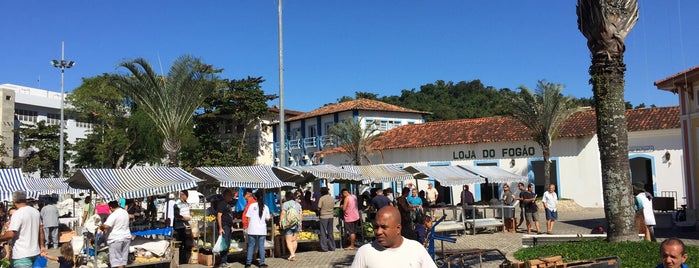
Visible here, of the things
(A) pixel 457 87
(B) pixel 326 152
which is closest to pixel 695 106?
(B) pixel 326 152

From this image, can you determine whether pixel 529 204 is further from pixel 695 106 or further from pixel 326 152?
pixel 326 152

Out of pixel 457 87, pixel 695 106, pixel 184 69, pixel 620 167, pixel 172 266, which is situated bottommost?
pixel 172 266

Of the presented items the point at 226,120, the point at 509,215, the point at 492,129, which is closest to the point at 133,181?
the point at 509,215

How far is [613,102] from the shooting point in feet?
33.7

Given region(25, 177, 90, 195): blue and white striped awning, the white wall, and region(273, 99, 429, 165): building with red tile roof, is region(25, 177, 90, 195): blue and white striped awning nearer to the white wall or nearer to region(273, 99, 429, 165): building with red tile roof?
A: the white wall

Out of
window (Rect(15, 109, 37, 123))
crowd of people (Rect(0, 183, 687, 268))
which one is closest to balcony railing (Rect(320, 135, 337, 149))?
crowd of people (Rect(0, 183, 687, 268))

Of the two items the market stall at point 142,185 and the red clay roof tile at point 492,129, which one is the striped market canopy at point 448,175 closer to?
the market stall at point 142,185

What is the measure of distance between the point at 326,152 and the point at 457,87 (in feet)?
97.1

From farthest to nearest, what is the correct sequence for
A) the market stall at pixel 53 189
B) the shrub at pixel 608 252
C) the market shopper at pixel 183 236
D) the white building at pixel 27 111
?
the white building at pixel 27 111, the market stall at pixel 53 189, the market shopper at pixel 183 236, the shrub at pixel 608 252

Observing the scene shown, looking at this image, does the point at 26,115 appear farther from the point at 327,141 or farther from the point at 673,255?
the point at 673,255

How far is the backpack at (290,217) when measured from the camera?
480 inches

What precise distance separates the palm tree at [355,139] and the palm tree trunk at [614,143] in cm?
2730

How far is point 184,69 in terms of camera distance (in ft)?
63.7

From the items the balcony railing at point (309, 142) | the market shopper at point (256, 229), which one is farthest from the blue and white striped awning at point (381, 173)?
the balcony railing at point (309, 142)
